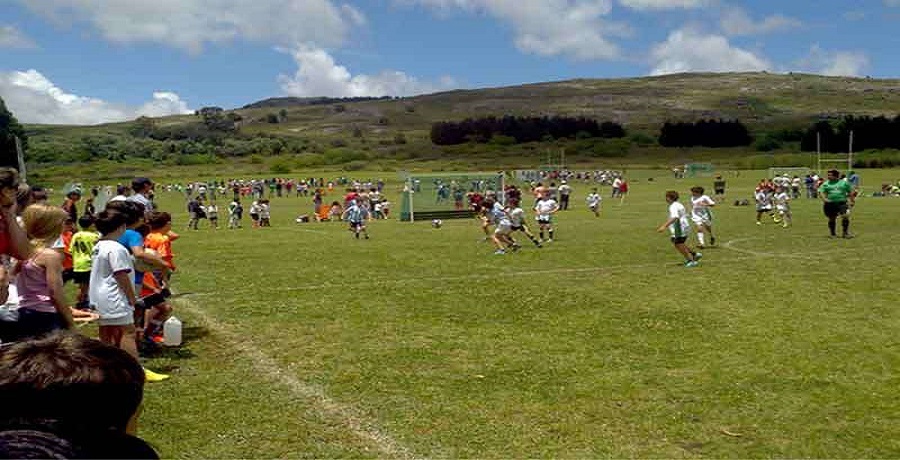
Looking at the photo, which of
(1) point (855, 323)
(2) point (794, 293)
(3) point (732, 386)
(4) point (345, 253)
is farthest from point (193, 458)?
(4) point (345, 253)

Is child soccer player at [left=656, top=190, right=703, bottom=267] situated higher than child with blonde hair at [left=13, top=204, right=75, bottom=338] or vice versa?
child with blonde hair at [left=13, top=204, right=75, bottom=338]

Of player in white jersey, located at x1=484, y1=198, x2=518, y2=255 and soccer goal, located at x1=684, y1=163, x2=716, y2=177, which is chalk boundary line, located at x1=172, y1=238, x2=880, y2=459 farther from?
soccer goal, located at x1=684, y1=163, x2=716, y2=177

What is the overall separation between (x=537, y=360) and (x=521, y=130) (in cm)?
14043

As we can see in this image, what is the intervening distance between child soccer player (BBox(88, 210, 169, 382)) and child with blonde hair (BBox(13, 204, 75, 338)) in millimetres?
755

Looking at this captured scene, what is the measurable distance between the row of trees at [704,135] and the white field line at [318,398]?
12561 cm

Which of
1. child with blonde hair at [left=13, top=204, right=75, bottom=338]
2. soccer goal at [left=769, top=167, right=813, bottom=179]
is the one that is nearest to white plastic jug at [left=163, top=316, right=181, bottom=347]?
child with blonde hair at [left=13, top=204, right=75, bottom=338]

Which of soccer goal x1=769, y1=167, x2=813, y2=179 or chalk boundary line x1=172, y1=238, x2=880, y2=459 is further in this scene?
soccer goal x1=769, y1=167, x2=813, y2=179

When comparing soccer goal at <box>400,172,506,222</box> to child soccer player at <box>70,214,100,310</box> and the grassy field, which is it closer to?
the grassy field

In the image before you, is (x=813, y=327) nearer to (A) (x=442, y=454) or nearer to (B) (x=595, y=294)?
(B) (x=595, y=294)

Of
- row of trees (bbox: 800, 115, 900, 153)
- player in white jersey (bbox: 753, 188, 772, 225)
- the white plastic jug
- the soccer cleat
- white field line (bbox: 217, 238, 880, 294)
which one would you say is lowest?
white field line (bbox: 217, 238, 880, 294)

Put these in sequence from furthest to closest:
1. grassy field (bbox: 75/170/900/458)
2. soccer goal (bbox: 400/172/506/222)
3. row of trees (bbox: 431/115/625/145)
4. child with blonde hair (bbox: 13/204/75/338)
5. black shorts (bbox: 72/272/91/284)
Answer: row of trees (bbox: 431/115/625/145) → soccer goal (bbox: 400/172/506/222) → black shorts (bbox: 72/272/91/284) → grassy field (bbox: 75/170/900/458) → child with blonde hair (bbox: 13/204/75/338)

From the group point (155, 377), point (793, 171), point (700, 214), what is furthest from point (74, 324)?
point (793, 171)

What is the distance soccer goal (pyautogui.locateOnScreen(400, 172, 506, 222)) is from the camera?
117 ft

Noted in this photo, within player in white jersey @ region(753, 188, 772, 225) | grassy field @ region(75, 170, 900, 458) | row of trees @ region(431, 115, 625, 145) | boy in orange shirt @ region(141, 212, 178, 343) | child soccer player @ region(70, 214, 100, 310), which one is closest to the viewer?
grassy field @ region(75, 170, 900, 458)
